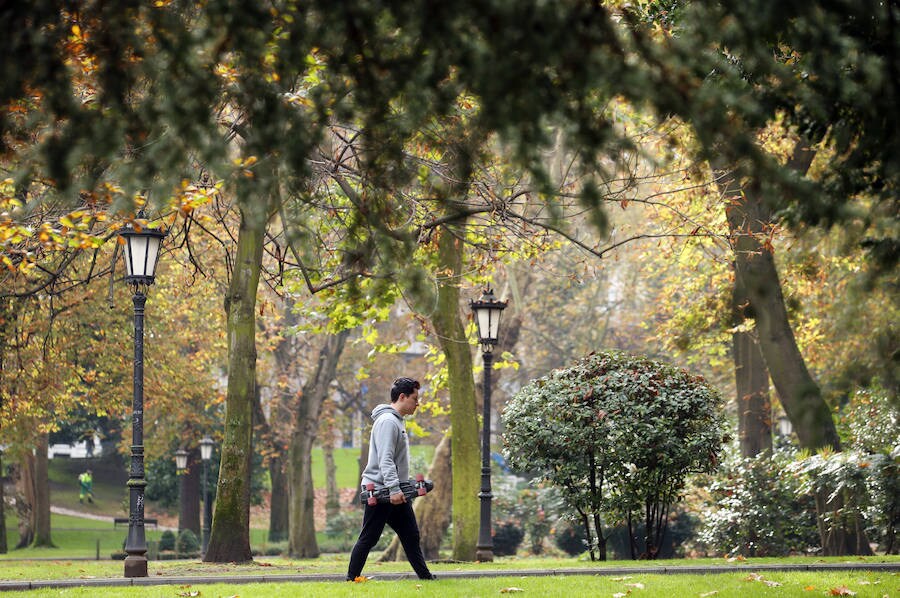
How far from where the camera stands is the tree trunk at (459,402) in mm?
19156

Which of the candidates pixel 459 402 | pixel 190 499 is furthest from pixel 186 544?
pixel 459 402

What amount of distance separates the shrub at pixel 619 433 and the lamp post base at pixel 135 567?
15.6ft

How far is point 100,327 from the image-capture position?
26.6m

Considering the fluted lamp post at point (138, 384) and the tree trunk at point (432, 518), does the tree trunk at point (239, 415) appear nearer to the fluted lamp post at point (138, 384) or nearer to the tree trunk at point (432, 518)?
the fluted lamp post at point (138, 384)

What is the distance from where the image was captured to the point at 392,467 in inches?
411

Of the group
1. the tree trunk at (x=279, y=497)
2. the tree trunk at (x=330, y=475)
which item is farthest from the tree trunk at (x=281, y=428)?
the tree trunk at (x=330, y=475)

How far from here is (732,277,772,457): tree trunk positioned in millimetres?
24359

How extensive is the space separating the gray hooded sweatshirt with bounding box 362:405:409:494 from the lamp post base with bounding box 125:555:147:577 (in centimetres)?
416

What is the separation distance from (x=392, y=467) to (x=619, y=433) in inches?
185

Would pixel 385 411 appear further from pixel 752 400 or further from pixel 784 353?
pixel 752 400

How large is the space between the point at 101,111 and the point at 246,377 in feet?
39.1

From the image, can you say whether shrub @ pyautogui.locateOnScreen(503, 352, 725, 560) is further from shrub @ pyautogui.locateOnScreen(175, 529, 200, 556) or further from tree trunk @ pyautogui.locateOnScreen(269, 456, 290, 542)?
tree trunk @ pyautogui.locateOnScreen(269, 456, 290, 542)

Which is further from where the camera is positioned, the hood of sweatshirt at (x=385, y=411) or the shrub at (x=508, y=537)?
the shrub at (x=508, y=537)

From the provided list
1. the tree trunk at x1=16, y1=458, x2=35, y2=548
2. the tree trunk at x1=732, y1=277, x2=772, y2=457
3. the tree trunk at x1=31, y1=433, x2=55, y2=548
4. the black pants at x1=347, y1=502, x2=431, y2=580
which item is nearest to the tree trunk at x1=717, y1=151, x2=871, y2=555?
the tree trunk at x1=732, y1=277, x2=772, y2=457
